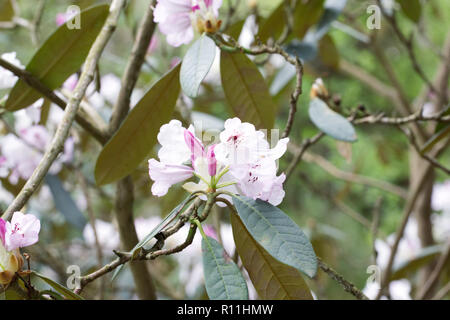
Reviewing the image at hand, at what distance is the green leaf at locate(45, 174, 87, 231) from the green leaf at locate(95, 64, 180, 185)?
0.40 m

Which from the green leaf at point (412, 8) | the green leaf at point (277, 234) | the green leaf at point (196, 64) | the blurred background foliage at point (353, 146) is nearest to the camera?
the green leaf at point (277, 234)

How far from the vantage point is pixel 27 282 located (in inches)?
18.5

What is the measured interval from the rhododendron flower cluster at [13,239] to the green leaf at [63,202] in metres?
0.57

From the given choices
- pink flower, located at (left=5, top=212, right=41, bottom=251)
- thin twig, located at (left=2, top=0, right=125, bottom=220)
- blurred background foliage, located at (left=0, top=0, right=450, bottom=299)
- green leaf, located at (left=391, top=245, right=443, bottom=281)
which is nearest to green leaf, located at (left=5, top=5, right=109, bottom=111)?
thin twig, located at (left=2, top=0, right=125, bottom=220)

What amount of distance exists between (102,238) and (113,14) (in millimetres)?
1006

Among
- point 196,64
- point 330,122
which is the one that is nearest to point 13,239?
point 196,64

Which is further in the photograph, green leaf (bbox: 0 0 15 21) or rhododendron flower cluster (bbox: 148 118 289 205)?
green leaf (bbox: 0 0 15 21)

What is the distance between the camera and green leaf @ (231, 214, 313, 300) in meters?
0.51

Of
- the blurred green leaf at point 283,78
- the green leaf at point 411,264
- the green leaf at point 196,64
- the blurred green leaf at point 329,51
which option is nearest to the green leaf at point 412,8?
the blurred green leaf at point 329,51

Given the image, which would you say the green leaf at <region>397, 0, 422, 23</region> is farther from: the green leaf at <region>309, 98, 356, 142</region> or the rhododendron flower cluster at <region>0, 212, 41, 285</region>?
the rhododendron flower cluster at <region>0, 212, 41, 285</region>

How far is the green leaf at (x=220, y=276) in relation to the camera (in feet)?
1.37

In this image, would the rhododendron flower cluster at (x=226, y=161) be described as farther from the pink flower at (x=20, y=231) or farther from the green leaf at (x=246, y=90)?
the green leaf at (x=246, y=90)

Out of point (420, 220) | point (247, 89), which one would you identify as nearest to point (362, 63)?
point (420, 220)

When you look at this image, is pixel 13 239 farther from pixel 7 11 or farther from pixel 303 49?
pixel 7 11
